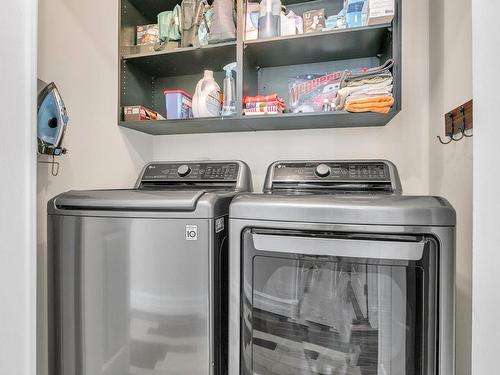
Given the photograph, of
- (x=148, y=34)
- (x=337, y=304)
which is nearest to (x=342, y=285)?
(x=337, y=304)

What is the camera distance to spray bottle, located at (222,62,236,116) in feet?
5.43

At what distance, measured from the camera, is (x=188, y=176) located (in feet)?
5.60

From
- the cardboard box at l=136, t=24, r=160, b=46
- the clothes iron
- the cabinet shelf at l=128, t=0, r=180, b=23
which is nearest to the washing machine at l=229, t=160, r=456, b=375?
the clothes iron

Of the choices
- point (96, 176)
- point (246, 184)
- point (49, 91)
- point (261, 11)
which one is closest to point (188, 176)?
point (246, 184)

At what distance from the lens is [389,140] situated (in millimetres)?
1726

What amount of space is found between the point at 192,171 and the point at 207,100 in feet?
1.30

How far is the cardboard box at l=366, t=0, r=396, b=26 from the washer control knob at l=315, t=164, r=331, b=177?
27.1 inches

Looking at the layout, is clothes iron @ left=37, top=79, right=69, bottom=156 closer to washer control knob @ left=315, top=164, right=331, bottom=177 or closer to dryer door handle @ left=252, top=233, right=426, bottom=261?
dryer door handle @ left=252, top=233, right=426, bottom=261

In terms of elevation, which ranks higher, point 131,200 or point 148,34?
point 148,34
